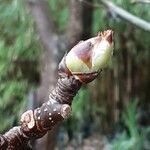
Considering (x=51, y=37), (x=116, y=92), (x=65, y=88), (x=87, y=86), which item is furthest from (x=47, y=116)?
(x=116, y=92)

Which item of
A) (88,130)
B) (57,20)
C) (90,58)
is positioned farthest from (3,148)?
(88,130)

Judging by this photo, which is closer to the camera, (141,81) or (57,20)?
(57,20)

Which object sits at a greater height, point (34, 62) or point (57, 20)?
point (57, 20)

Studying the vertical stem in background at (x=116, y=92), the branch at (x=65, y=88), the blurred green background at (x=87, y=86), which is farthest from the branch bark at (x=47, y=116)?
the vertical stem in background at (x=116, y=92)

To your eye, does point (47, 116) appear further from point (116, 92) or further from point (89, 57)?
point (116, 92)

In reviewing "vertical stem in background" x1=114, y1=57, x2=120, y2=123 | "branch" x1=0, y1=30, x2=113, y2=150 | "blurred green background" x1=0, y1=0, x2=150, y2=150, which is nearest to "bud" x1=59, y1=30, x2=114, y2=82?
"branch" x1=0, y1=30, x2=113, y2=150

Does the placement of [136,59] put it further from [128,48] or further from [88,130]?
[88,130]
